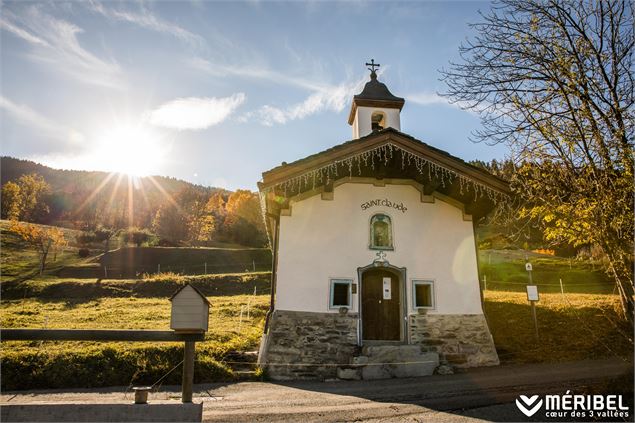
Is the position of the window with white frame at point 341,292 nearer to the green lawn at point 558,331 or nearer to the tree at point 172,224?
the green lawn at point 558,331

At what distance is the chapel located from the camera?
11.4 m

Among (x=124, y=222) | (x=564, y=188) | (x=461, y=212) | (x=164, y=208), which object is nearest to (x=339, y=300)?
(x=461, y=212)

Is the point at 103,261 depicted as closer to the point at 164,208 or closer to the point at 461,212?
the point at 164,208

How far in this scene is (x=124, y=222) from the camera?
3260 inches

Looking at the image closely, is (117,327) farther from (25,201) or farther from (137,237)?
(25,201)

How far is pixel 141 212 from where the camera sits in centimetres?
8944

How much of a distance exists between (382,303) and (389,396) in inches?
167

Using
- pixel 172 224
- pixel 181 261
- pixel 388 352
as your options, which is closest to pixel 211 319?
pixel 388 352

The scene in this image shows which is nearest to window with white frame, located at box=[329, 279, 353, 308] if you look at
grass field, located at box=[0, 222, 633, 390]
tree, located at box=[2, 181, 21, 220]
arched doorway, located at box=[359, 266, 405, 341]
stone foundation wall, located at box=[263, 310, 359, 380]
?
stone foundation wall, located at box=[263, 310, 359, 380]

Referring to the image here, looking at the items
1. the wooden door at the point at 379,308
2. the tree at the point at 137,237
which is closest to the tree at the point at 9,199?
the tree at the point at 137,237

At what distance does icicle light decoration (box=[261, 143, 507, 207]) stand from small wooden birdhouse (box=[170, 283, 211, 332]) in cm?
668

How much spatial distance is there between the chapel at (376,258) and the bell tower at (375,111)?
3389 mm

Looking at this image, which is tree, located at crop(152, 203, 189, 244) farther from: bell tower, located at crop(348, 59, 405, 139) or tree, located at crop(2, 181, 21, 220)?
bell tower, located at crop(348, 59, 405, 139)

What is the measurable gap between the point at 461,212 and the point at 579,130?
7330mm
